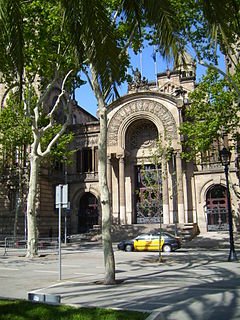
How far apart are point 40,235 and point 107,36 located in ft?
96.0

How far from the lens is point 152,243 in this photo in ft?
76.6

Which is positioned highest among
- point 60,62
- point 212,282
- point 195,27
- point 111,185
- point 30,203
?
point 195,27

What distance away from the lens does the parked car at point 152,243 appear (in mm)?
22844

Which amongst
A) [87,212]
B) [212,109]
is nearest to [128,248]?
[212,109]

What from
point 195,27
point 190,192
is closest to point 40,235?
point 190,192

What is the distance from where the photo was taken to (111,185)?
36125 mm

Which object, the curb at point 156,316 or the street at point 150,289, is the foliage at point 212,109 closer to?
the street at point 150,289

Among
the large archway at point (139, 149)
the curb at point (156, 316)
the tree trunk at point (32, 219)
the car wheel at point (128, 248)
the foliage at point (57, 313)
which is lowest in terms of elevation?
the car wheel at point (128, 248)

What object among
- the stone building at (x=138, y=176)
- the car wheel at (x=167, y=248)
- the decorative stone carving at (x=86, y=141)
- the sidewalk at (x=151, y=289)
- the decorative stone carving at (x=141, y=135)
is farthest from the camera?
the decorative stone carving at (x=86, y=141)

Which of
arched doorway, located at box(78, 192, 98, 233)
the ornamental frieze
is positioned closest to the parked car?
the ornamental frieze

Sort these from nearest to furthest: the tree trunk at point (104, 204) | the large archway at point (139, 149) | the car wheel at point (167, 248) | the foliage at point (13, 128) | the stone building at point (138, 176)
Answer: the tree trunk at point (104, 204)
the car wheel at point (167, 248)
the foliage at point (13, 128)
the stone building at point (138, 176)
the large archway at point (139, 149)

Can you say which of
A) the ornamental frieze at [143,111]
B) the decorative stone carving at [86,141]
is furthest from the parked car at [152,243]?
the decorative stone carving at [86,141]

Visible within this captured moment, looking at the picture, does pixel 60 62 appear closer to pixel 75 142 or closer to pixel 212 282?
pixel 212 282

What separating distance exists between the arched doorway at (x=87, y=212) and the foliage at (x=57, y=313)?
32555 mm
